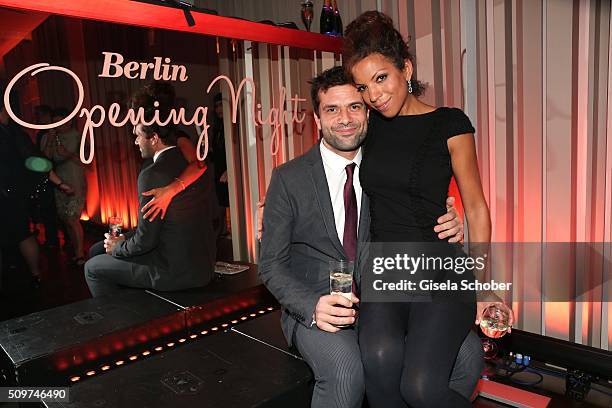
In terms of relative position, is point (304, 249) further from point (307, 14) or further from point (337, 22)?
point (337, 22)

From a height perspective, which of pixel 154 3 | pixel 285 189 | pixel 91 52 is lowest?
pixel 285 189

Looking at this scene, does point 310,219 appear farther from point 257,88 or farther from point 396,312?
point 257,88

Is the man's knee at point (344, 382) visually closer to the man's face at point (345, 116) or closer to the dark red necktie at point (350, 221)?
the dark red necktie at point (350, 221)

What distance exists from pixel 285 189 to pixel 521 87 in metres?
1.91

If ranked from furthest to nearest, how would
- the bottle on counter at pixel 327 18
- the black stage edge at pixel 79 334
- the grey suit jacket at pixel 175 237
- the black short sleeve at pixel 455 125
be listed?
the bottle on counter at pixel 327 18 → the grey suit jacket at pixel 175 237 → the black stage edge at pixel 79 334 → the black short sleeve at pixel 455 125

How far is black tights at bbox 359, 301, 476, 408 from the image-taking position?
5.85 ft

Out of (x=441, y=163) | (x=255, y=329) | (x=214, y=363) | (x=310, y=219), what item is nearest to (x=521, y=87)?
(x=441, y=163)

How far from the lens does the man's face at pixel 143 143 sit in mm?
2658

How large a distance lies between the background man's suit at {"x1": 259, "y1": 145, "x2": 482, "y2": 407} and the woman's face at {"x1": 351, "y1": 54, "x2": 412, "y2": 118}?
1.30 feet

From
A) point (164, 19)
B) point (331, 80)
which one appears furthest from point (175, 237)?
point (331, 80)

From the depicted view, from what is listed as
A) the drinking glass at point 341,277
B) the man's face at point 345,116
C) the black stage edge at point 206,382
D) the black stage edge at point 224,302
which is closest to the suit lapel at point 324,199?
the man's face at point 345,116

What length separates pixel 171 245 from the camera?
2896 mm

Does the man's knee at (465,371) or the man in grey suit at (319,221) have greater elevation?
the man in grey suit at (319,221)

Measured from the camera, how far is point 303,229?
7.39 feet
